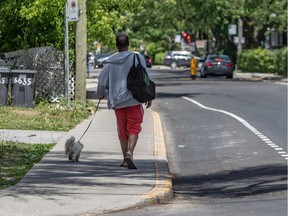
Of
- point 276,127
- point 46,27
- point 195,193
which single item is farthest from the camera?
point 46,27

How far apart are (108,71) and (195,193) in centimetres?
209

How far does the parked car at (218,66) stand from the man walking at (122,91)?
4335 centimetres

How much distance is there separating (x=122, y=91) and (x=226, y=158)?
138 inches

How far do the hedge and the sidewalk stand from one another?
4337cm

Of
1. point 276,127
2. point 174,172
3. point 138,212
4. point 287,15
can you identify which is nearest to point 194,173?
point 174,172

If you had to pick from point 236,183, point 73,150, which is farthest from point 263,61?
point 236,183

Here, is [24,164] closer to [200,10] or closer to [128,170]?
[128,170]

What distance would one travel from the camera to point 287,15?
58.8 m

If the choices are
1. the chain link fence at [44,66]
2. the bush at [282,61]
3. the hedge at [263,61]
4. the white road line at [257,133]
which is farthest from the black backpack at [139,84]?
the hedge at [263,61]

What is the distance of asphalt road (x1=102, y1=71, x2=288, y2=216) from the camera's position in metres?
10.2

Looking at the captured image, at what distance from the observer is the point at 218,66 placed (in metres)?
56.2

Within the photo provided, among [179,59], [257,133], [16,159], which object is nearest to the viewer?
[16,159]

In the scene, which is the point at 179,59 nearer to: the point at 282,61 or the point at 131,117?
the point at 282,61

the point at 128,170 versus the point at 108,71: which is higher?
the point at 108,71
